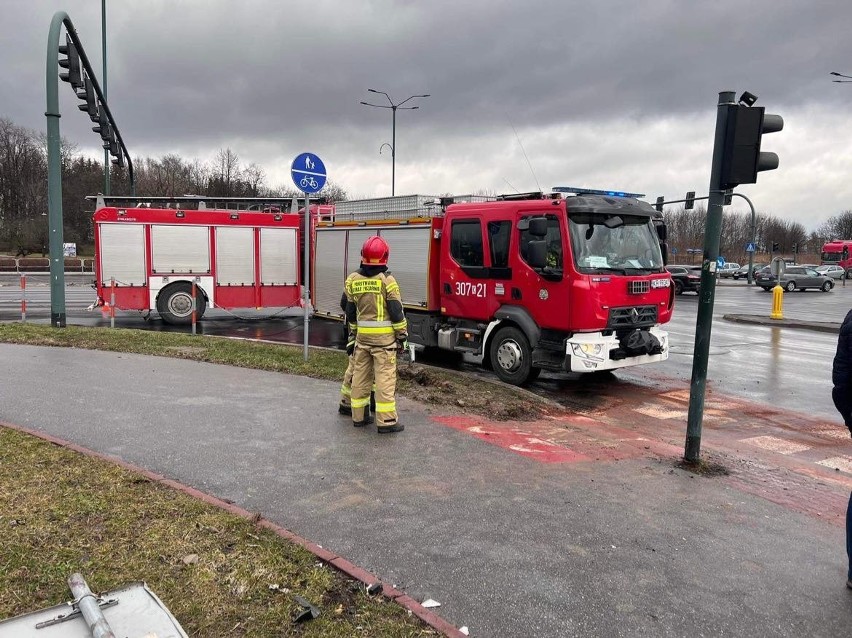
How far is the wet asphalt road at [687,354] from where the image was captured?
9508 mm

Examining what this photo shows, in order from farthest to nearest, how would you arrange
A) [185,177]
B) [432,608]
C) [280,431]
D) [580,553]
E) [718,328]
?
1. [185,177]
2. [718,328]
3. [280,431]
4. [580,553]
5. [432,608]

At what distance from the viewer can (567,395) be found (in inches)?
363

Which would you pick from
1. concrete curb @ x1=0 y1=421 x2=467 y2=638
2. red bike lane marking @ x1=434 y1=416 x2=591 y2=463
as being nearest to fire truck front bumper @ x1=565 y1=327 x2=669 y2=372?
red bike lane marking @ x1=434 y1=416 x2=591 y2=463

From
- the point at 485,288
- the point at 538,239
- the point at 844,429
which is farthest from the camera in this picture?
the point at 485,288

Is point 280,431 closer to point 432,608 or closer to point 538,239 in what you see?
point 432,608

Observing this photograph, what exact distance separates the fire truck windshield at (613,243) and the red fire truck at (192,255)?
9.97m

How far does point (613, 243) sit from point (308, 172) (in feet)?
14.6

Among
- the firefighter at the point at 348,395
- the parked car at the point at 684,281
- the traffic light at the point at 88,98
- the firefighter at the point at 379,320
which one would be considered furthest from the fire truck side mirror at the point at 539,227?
the parked car at the point at 684,281

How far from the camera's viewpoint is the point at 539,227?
866cm

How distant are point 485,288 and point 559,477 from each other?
15.9ft

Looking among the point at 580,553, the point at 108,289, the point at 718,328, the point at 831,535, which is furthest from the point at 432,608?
the point at 718,328

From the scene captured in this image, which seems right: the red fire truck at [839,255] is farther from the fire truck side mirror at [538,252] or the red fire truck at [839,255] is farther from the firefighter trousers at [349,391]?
the firefighter trousers at [349,391]

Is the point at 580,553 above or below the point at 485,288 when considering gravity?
below

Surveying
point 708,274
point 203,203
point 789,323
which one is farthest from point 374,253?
point 789,323
